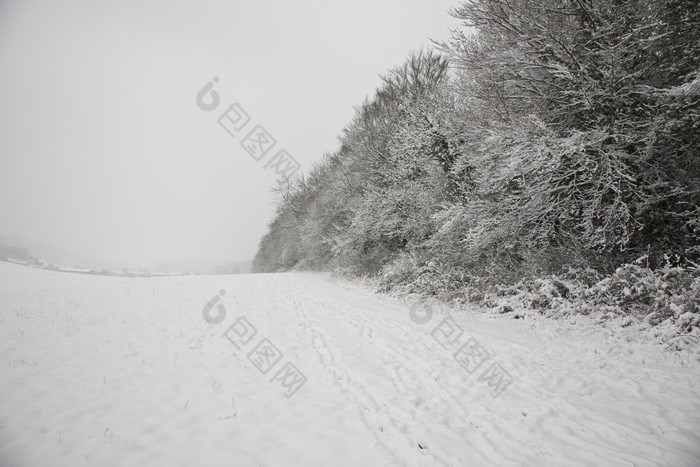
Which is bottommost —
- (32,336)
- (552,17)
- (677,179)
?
(677,179)

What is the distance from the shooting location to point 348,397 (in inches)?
164

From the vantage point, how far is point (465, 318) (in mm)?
8055

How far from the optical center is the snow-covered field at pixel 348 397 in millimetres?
3025

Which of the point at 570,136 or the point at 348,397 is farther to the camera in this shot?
the point at 570,136

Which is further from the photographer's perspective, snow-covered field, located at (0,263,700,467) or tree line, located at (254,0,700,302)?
tree line, located at (254,0,700,302)

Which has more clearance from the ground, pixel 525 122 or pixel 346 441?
pixel 525 122

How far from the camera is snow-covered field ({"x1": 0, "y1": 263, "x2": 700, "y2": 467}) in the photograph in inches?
119

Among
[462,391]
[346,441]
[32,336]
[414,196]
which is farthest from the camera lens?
[414,196]

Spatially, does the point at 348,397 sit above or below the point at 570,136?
below

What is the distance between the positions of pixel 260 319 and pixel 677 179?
10.6 m

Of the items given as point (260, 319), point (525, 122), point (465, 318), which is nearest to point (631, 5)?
point (525, 122)

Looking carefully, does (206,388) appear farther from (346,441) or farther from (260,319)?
(260,319)

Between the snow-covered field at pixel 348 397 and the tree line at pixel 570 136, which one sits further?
the tree line at pixel 570 136

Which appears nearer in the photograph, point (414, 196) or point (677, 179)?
point (677, 179)
